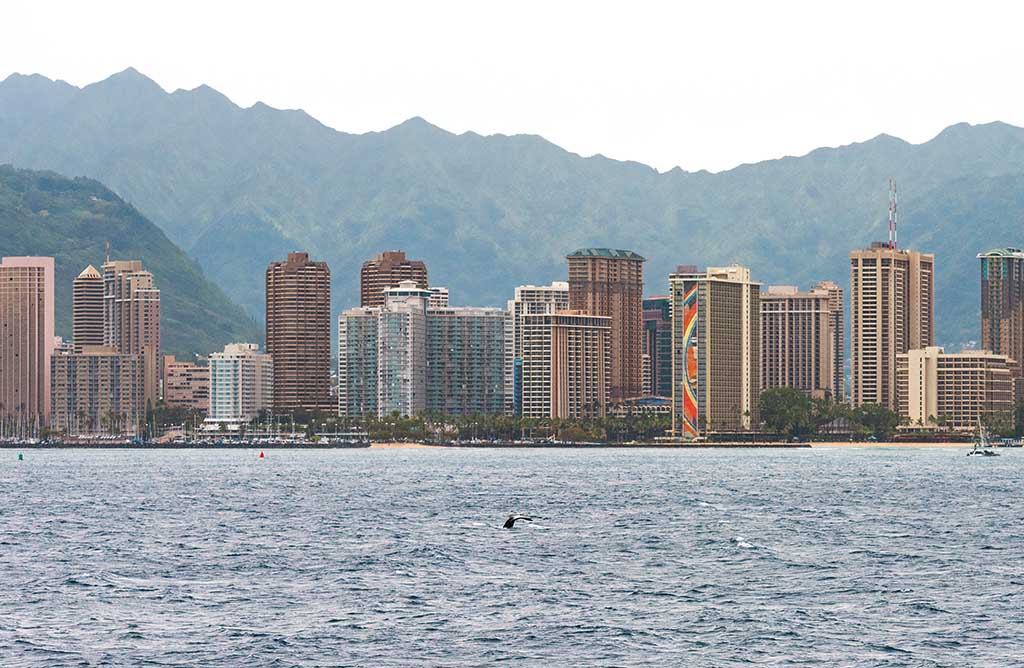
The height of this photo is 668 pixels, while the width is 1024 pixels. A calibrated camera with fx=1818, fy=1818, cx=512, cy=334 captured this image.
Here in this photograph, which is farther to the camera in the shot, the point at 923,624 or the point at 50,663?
the point at 923,624

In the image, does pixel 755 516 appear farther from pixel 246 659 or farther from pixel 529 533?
pixel 246 659

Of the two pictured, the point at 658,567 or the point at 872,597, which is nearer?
the point at 872,597

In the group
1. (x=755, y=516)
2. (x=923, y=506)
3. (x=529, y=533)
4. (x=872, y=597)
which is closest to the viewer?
(x=872, y=597)

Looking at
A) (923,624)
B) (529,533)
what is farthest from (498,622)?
(529,533)

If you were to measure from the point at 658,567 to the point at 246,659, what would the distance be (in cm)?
3941

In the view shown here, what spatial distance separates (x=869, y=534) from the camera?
13888 cm

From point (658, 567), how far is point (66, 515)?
74.9 metres

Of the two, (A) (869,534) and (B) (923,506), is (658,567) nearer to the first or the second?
(A) (869,534)

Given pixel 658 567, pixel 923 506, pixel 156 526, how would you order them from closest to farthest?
pixel 658 567
pixel 156 526
pixel 923 506

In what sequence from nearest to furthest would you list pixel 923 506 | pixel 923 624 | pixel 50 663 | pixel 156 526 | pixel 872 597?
pixel 50 663
pixel 923 624
pixel 872 597
pixel 156 526
pixel 923 506

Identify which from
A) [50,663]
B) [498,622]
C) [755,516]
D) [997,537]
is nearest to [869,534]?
[997,537]

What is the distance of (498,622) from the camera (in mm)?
89250

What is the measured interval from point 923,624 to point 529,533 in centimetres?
5110

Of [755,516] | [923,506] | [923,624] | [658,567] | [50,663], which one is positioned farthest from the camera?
[923,506]
